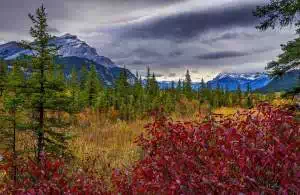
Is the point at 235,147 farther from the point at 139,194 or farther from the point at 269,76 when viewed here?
the point at 269,76

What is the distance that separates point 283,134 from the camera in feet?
19.9

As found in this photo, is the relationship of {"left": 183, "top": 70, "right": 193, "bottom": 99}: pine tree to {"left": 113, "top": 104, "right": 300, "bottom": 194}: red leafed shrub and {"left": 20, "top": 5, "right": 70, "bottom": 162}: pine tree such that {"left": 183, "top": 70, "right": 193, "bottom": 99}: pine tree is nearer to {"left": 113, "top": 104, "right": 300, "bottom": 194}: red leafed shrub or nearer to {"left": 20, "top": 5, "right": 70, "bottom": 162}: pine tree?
{"left": 20, "top": 5, "right": 70, "bottom": 162}: pine tree

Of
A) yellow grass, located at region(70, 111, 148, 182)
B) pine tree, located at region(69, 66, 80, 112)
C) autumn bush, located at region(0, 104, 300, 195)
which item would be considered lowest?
yellow grass, located at region(70, 111, 148, 182)

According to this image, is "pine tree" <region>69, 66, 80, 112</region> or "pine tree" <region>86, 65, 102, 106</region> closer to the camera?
"pine tree" <region>69, 66, 80, 112</region>

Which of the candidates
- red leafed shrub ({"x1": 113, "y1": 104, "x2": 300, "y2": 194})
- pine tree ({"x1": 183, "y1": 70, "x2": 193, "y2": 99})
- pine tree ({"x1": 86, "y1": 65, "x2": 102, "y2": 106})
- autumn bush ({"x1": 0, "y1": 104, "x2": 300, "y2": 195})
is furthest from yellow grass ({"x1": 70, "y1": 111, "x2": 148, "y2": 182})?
pine tree ({"x1": 183, "y1": 70, "x2": 193, "y2": 99})

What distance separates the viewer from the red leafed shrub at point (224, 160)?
4641mm

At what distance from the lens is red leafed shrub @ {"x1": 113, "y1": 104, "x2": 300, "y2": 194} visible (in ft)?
15.2

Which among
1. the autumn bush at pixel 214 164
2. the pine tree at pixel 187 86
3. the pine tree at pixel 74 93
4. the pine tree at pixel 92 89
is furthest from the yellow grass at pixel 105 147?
the pine tree at pixel 187 86

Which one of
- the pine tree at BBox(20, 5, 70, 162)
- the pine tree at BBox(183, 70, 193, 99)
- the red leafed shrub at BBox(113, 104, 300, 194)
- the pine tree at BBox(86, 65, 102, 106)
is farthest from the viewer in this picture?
the pine tree at BBox(183, 70, 193, 99)

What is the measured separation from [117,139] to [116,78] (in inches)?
1238

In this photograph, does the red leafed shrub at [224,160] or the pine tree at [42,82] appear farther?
the pine tree at [42,82]

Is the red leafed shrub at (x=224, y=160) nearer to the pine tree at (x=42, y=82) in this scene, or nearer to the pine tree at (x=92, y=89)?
the pine tree at (x=42, y=82)

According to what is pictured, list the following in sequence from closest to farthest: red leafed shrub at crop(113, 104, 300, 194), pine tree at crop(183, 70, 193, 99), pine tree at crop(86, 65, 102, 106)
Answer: red leafed shrub at crop(113, 104, 300, 194) → pine tree at crop(86, 65, 102, 106) → pine tree at crop(183, 70, 193, 99)

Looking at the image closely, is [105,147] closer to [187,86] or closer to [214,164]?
[214,164]
